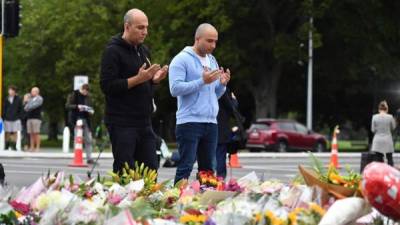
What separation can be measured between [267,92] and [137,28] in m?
37.4

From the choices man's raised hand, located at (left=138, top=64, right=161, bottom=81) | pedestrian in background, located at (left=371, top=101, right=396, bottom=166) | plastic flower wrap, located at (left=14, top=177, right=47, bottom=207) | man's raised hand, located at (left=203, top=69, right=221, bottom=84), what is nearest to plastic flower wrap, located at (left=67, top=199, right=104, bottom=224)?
plastic flower wrap, located at (left=14, top=177, right=47, bottom=207)

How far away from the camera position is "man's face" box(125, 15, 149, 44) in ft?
26.9

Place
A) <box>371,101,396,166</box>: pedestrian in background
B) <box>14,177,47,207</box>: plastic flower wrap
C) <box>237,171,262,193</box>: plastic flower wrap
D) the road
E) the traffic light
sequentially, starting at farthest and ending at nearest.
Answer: <box>371,101,396,166</box>: pedestrian in background, the traffic light, the road, <box>237,171,262,193</box>: plastic flower wrap, <box>14,177,47,207</box>: plastic flower wrap

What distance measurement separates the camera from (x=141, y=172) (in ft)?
21.0

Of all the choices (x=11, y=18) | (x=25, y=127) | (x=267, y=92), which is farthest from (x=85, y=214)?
(x=267, y=92)

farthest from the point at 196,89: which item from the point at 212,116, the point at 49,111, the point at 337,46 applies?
the point at 49,111

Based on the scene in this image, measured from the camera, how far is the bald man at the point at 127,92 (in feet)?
26.9

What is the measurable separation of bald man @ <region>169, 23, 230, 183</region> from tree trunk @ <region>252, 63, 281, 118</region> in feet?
117

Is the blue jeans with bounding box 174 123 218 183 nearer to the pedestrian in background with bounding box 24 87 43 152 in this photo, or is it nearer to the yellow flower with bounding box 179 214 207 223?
the yellow flower with bounding box 179 214 207 223

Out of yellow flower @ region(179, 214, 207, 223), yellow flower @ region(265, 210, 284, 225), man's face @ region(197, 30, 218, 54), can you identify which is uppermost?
man's face @ region(197, 30, 218, 54)

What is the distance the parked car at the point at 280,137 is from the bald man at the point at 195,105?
28.7m

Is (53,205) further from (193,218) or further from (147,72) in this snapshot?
(147,72)

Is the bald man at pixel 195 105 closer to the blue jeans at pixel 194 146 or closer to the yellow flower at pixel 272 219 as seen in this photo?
the blue jeans at pixel 194 146

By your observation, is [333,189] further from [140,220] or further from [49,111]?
[49,111]
